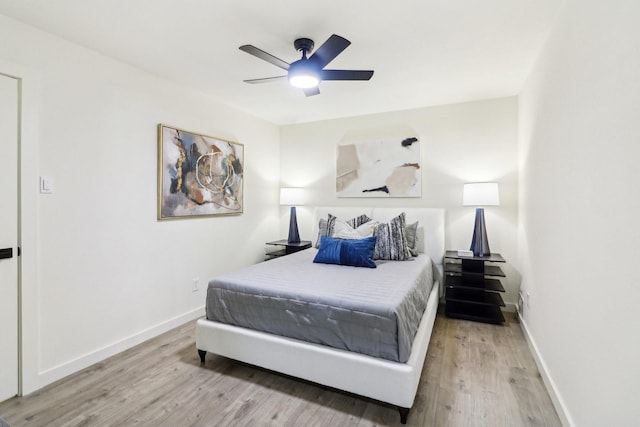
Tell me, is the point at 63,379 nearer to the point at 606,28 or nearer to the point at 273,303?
the point at 273,303

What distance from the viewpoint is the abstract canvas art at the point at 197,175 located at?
2891mm

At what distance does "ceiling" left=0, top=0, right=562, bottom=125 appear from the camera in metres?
1.84

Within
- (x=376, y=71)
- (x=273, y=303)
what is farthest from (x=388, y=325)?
(x=376, y=71)

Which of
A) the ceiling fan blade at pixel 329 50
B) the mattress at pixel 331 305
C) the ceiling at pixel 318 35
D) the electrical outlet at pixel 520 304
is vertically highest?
the ceiling at pixel 318 35

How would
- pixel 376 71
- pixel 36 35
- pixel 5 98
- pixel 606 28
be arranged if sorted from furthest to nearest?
1. pixel 376 71
2. pixel 36 35
3. pixel 5 98
4. pixel 606 28

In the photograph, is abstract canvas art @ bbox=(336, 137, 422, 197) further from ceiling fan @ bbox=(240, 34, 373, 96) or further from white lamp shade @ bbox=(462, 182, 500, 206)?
ceiling fan @ bbox=(240, 34, 373, 96)

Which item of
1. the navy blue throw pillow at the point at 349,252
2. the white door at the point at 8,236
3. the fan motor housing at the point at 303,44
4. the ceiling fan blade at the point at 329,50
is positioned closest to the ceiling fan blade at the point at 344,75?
the ceiling fan blade at the point at 329,50

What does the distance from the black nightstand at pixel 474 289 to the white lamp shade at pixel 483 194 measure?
0.56 metres

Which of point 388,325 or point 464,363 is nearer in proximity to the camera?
point 388,325

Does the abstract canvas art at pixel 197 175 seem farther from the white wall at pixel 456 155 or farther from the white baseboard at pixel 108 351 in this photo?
the white wall at pixel 456 155

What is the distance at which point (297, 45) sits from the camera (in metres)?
2.20

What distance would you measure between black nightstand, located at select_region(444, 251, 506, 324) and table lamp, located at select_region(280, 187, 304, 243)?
1942 mm

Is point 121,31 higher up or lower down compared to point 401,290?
higher up

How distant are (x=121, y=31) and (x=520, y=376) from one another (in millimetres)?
3656
